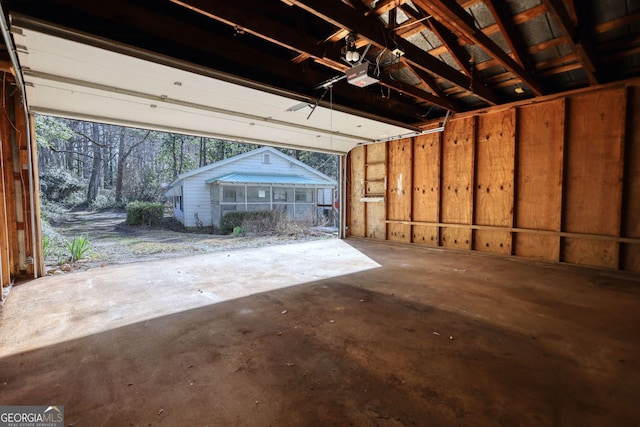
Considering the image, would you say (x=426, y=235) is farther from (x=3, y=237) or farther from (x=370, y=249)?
(x=3, y=237)

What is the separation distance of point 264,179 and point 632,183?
11907 millimetres

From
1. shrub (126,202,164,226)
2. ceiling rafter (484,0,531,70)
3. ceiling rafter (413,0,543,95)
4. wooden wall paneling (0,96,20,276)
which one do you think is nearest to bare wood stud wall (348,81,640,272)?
ceiling rafter (484,0,531,70)

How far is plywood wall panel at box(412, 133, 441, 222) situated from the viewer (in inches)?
268

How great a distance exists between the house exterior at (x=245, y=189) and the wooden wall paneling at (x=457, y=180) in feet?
24.9

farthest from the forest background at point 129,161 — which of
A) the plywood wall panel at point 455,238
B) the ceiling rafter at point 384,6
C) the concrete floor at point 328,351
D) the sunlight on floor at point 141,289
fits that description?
the ceiling rafter at point 384,6

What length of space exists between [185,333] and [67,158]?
2930 centimetres

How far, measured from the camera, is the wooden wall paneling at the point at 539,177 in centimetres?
512

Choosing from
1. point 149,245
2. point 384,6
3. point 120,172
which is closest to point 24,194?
point 149,245

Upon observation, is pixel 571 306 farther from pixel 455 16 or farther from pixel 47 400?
pixel 47 400

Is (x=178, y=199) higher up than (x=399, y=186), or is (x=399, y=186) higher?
(x=399, y=186)

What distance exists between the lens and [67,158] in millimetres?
23688

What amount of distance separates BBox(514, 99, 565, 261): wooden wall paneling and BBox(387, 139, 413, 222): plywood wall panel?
7.71ft

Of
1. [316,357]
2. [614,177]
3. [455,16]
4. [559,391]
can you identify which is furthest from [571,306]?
[455,16]

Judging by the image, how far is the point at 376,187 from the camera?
8.20 meters
